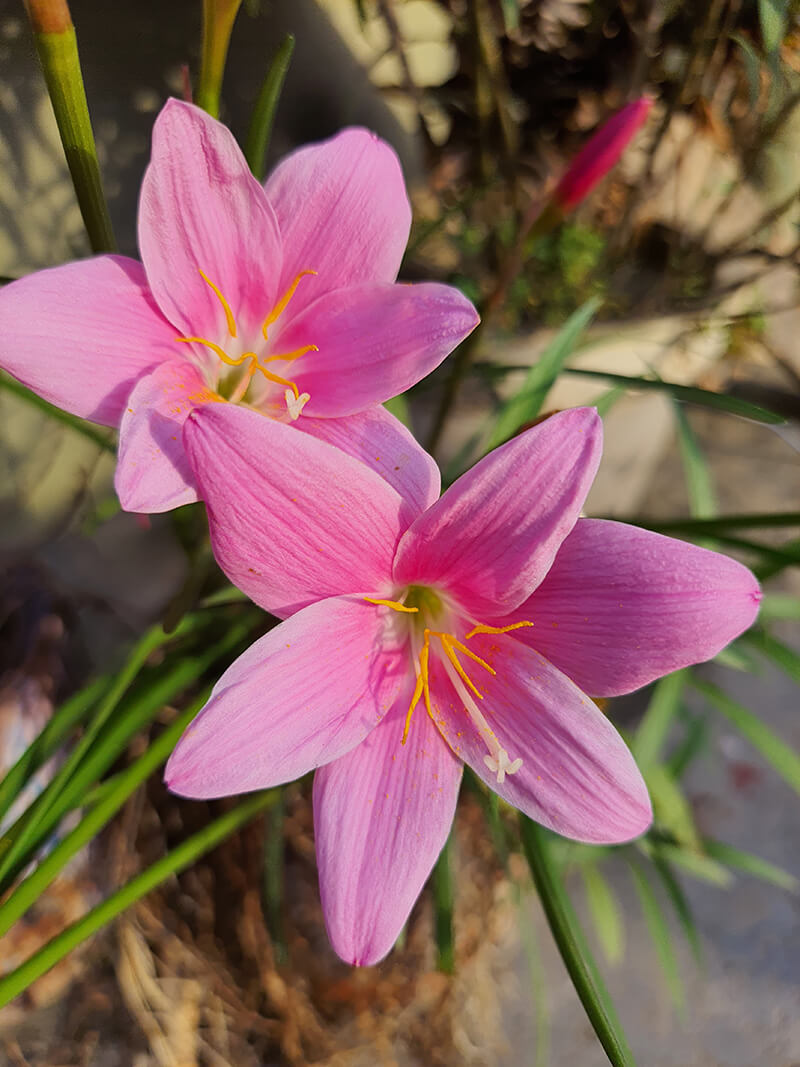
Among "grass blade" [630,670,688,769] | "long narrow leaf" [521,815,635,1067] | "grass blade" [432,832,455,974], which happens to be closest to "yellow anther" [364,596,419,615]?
"long narrow leaf" [521,815,635,1067]

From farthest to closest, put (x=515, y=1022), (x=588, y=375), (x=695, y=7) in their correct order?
(x=515, y=1022)
(x=695, y=7)
(x=588, y=375)

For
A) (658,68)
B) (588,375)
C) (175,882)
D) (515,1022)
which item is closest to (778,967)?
(515,1022)

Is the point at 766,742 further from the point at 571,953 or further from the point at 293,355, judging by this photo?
the point at 293,355

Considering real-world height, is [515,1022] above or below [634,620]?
below

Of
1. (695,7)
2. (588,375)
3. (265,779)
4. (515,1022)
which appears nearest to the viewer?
(265,779)

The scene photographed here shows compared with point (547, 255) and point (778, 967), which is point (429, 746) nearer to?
point (547, 255)

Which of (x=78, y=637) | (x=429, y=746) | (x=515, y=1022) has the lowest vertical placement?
(x=515, y=1022)

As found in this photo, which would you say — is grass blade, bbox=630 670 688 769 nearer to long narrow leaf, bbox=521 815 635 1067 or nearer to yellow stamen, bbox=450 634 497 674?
long narrow leaf, bbox=521 815 635 1067
